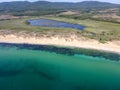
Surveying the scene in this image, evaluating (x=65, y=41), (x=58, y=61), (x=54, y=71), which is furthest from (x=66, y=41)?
(x=54, y=71)

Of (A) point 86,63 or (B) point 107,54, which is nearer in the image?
(A) point 86,63

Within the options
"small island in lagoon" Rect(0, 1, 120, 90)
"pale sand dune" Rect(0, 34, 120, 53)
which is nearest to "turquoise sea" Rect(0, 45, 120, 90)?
"small island in lagoon" Rect(0, 1, 120, 90)

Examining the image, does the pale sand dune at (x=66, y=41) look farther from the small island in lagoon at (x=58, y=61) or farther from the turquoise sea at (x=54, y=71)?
the turquoise sea at (x=54, y=71)

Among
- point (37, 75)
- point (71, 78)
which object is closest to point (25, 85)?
point (37, 75)

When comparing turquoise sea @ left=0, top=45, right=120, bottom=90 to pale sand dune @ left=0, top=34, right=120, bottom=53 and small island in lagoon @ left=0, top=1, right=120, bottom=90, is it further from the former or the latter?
pale sand dune @ left=0, top=34, right=120, bottom=53

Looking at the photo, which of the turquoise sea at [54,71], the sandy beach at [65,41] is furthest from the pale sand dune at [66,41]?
the turquoise sea at [54,71]

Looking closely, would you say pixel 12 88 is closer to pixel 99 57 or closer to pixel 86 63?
pixel 86 63
